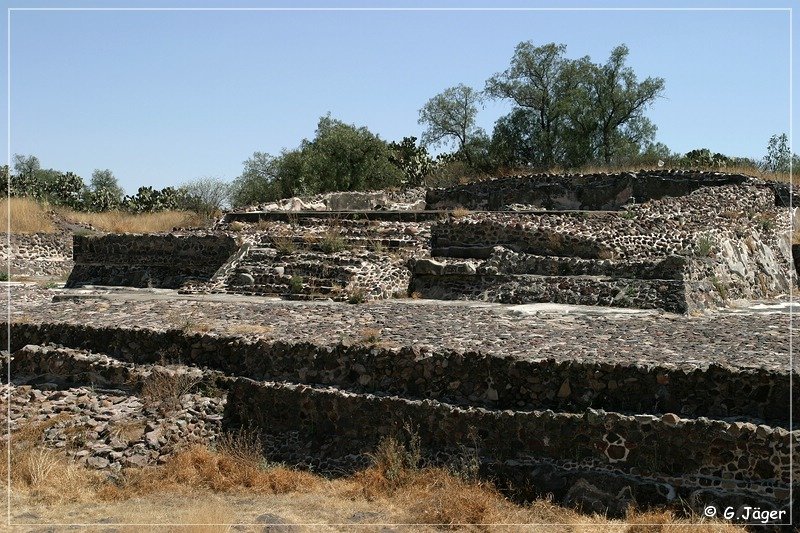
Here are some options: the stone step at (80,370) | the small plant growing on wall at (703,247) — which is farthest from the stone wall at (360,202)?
the stone step at (80,370)

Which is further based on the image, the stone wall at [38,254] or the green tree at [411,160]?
the green tree at [411,160]

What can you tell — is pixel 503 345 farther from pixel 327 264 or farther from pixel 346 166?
pixel 346 166

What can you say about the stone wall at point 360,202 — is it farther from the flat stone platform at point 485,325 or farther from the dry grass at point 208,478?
the dry grass at point 208,478

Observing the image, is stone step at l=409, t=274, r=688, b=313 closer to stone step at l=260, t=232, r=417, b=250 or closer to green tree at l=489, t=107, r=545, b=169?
stone step at l=260, t=232, r=417, b=250

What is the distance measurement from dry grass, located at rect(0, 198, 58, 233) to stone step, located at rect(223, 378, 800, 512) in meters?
21.1

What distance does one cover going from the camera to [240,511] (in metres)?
6.99

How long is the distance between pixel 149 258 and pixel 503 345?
11516 millimetres

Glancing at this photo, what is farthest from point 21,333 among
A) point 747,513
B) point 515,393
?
point 747,513

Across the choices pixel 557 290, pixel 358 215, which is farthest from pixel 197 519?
pixel 358 215

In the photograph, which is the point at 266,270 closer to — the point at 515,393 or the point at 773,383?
the point at 515,393

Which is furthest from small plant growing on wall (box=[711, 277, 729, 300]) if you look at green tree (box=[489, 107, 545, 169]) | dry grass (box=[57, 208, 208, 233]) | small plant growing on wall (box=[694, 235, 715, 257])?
green tree (box=[489, 107, 545, 169])

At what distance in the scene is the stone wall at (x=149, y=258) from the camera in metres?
17.1

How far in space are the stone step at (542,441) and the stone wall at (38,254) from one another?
60.8ft

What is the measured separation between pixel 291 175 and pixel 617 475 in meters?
28.8
